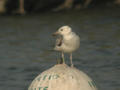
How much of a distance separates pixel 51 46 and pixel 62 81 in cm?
1069

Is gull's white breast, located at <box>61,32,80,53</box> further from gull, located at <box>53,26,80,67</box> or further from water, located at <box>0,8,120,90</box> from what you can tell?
water, located at <box>0,8,120,90</box>

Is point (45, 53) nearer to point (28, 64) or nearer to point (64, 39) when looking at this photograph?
point (28, 64)

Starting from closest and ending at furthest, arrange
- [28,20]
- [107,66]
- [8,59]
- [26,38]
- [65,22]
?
[107,66] → [8,59] → [26,38] → [65,22] → [28,20]

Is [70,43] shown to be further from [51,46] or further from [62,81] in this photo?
[51,46]

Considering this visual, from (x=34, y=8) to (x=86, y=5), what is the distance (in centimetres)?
363

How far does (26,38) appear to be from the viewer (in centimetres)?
2244

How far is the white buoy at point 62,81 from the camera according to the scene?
8586 millimetres

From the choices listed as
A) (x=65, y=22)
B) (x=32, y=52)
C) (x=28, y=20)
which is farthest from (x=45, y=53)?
(x=28, y=20)

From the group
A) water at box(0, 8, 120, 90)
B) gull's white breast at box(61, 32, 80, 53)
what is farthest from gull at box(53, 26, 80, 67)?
water at box(0, 8, 120, 90)

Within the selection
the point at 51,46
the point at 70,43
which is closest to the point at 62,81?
the point at 70,43

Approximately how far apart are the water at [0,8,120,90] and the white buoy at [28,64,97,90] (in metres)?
4.23

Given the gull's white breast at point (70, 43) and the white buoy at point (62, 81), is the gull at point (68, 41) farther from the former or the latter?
the white buoy at point (62, 81)

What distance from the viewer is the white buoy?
8.59m

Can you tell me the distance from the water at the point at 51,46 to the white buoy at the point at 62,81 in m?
4.23
